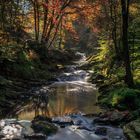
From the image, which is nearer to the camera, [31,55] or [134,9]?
[31,55]

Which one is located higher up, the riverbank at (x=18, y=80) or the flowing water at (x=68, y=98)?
the riverbank at (x=18, y=80)

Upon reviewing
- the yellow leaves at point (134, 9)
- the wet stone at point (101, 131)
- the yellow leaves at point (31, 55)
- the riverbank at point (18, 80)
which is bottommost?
the wet stone at point (101, 131)

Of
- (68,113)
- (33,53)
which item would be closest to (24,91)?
(68,113)

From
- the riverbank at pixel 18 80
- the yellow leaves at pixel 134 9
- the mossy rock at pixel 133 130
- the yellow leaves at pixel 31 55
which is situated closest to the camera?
the mossy rock at pixel 133 130

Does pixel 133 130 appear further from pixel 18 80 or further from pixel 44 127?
pixel 18 80

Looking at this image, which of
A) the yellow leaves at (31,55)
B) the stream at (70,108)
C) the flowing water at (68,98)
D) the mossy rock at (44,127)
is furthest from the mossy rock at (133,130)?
the yellow leaves at (31,55)

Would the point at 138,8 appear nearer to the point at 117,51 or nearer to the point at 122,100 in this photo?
the point at 117,51

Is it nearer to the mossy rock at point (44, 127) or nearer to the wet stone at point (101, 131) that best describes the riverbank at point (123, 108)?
the wet stone at point (101, 131)

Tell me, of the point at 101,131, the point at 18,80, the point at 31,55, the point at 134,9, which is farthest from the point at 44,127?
the point at 134,9

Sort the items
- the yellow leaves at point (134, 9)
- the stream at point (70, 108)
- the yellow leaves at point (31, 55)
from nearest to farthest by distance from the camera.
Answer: the stream at point (70, 108), the yellow leaves at point (31, 55), the yellow leaves at point (134, 9)

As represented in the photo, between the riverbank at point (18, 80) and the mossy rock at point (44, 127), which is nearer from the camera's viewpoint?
the mossy rock at point (44, 127)

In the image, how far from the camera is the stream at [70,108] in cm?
1315

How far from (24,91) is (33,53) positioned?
434 inches

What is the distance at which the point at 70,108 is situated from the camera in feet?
59.3
